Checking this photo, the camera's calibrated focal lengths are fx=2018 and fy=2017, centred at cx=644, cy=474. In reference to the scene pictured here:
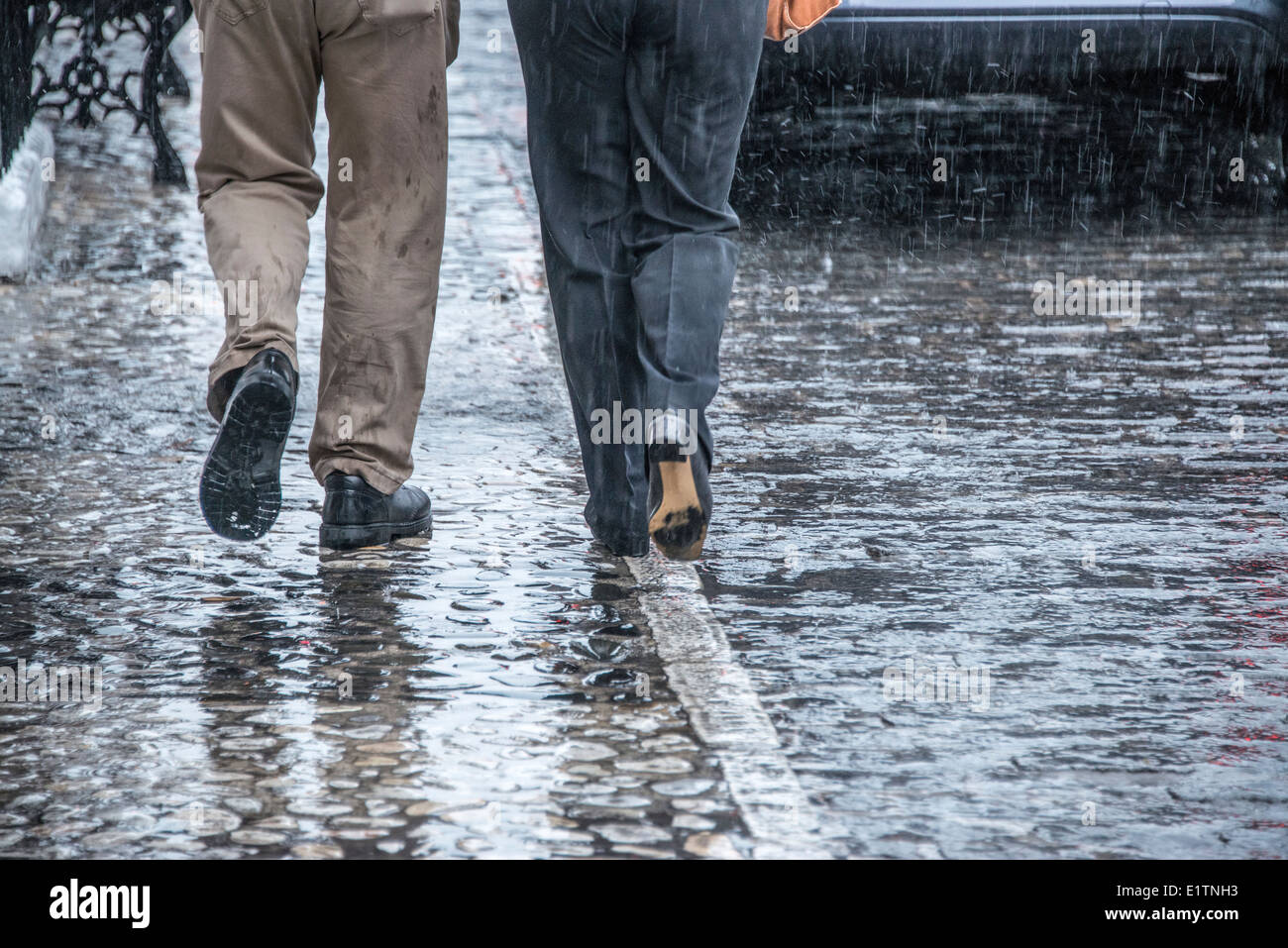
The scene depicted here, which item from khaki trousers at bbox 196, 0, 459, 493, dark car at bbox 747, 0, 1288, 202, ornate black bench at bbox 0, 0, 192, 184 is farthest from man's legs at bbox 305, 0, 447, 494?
ornate black bench at bbox 0, 0, 192, 184

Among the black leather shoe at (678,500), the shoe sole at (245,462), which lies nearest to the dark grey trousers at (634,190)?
the black leather shoe at (678,500)

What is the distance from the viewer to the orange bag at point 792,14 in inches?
161

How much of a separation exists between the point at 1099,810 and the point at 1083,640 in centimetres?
79

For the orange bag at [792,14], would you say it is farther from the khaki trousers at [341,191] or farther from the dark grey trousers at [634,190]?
the khaki trousers at [341,191]

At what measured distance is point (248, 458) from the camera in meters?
3.86

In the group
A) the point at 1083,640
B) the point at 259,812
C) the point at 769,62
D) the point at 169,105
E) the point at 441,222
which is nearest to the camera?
the point at 259,812

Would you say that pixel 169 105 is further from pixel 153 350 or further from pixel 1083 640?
pixel 1083 640

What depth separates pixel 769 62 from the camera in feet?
26.2

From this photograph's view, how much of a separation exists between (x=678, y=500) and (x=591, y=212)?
2.09ft

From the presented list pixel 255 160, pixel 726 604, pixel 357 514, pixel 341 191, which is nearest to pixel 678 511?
pixel 726 604

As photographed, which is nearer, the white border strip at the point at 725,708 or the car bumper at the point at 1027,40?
the white border strip at the point at 725,708
